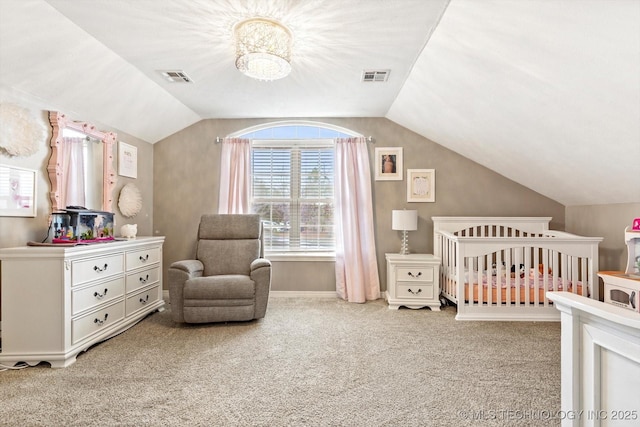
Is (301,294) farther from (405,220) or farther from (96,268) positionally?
(96,268)

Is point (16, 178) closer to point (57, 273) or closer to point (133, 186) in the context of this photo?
point (57, 273)

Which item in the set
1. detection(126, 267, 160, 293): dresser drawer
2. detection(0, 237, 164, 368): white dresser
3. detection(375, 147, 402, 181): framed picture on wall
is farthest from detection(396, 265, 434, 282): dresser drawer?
detection(0, 237, 164, 368): white dresser

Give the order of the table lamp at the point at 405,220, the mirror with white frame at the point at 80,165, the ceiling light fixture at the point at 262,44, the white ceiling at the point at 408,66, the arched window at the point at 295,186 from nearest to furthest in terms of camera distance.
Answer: the white ceiling at the point at 408,66
the ceiling light fixture at the point at 262,44
the mirror with white frame at the point at 80,165
the table lamp at the point at 405,220
the arched window at the point at 295,186

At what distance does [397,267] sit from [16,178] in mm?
3423

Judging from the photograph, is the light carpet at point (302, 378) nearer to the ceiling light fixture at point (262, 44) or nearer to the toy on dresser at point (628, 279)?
the toy on dresser at point (628, 279)

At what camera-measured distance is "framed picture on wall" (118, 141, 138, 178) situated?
355 centimetres

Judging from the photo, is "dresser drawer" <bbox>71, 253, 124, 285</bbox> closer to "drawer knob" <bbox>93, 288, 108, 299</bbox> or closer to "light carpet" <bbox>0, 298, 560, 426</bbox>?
"drawer knob" <bbox>93, 288, 108, 299</bbox>

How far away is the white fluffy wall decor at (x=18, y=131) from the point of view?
2.25 meters

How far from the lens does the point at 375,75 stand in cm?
290

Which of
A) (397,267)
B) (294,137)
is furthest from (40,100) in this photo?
(397,267)

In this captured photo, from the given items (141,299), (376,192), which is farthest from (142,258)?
(376,192)

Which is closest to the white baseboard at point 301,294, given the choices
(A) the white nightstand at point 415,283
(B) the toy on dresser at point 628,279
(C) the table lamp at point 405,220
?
(A) the white nightstand at point 415,283

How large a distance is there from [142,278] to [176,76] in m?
1.98

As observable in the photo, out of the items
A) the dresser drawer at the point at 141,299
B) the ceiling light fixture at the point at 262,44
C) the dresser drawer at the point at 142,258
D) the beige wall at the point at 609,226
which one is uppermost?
the ceiling light fixture at the point at 262,44
